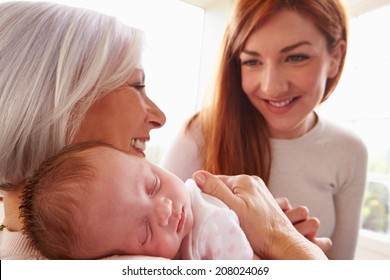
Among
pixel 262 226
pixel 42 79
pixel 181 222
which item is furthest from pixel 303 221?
pixel 42 79

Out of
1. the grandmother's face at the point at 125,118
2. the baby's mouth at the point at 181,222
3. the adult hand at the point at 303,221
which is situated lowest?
the adult hand at the point at 303,221

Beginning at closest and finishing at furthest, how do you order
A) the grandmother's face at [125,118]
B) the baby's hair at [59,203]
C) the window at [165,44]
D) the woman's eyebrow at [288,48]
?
the baby's hair at [59,203] < the grandmother's face at [125,118] < the window at [165,44] < the woman's eyebrow at [288,48]

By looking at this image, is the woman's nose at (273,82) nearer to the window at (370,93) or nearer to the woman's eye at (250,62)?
the woman's eye at (250,62)

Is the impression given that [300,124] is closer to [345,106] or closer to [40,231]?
[345,106]

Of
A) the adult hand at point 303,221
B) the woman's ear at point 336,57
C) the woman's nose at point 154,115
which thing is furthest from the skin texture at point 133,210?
the woman's ear at point 336,57

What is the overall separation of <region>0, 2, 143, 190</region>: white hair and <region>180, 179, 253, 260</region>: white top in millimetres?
222

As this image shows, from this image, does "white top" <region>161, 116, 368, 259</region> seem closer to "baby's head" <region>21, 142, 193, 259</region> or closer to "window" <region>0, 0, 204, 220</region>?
"window" <region>0, 0, 204, 220</region>

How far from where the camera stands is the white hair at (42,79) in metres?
0.46

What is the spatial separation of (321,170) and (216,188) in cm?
41

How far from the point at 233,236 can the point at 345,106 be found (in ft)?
1.76

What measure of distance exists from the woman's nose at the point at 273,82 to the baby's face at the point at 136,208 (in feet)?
1.25

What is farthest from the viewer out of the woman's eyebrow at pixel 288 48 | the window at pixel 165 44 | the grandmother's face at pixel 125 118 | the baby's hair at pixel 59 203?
the woman's eyebrow at pixel 288 48
